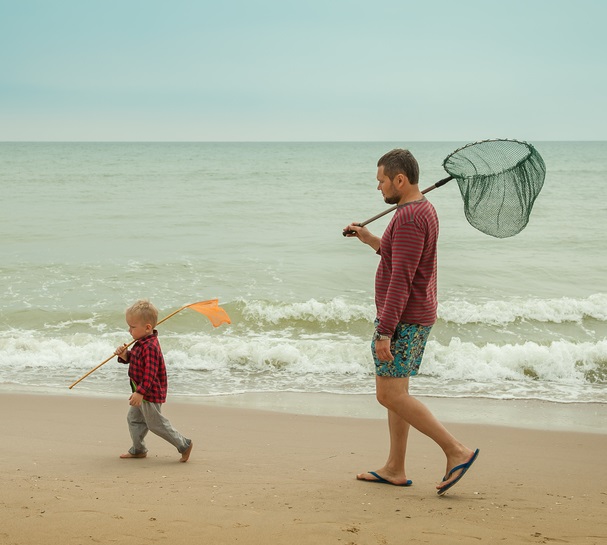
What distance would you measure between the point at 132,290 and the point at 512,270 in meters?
6.64

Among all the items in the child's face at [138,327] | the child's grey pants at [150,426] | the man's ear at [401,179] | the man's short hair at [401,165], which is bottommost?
the child's grey pants at [150,426]

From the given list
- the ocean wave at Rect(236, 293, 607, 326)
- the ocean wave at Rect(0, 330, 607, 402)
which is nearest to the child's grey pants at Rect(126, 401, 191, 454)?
the ocean wave at Rect(0, 330, 607, 402)

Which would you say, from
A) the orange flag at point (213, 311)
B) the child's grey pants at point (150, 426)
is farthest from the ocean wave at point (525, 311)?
the child's grey pants at point (150, 426)

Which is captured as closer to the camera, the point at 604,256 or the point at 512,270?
the point at 512,270

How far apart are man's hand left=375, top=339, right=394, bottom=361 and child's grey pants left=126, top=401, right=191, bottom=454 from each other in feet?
4.74

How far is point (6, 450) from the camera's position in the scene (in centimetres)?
501

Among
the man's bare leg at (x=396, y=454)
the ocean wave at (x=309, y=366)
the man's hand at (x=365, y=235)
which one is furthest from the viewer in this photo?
the ocean wave at (x=309, y=366)

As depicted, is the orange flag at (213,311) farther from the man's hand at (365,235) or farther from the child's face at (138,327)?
the man's hand at (365,235)

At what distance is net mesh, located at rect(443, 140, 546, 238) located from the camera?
4355 millimetres

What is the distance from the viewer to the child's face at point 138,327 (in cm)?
453

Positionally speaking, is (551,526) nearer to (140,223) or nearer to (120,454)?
(120,454)

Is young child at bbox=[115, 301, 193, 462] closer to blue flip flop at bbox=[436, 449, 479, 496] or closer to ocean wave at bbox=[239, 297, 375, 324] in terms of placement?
blue flip flop at bbox=[436, 449, 479, 496]

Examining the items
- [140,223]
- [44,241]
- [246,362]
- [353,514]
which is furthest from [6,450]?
[140,223]

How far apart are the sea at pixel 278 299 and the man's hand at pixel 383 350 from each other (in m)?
3.64
